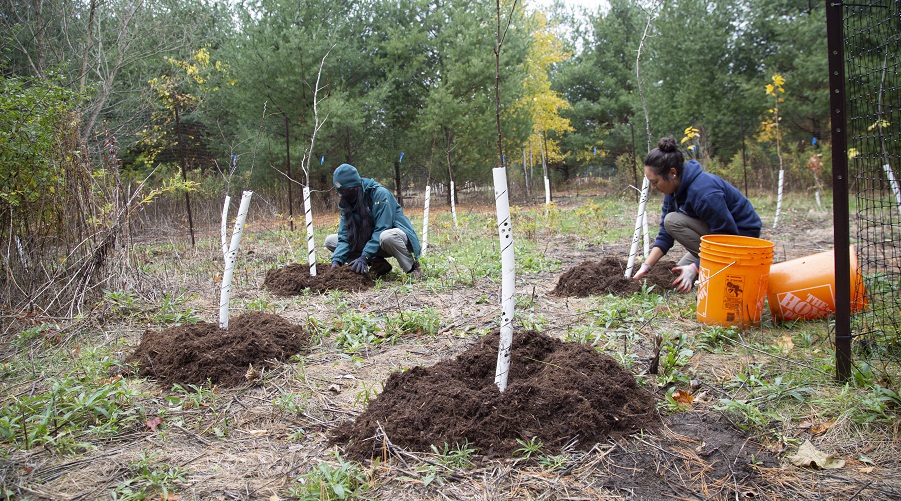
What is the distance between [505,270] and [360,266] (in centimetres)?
345

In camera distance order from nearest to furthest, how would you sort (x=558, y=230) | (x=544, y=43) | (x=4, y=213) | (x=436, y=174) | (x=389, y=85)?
(x=4, y=213)
(x=558, y=230)
(x=389, y=85)
(x=436, y=174)
(x=544, y=43)

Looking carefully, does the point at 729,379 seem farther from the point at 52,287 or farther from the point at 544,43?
the point at 544,43

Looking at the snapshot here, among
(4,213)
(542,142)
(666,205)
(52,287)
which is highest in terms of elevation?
(542,142)

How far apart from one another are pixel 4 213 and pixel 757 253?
5.68 meters

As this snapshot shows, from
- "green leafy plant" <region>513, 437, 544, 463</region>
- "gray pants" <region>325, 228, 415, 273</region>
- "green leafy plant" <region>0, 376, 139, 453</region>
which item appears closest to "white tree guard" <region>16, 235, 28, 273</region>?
"green leafy plant" <region>0, 376, 139, 453</region>

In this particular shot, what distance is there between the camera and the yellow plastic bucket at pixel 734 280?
3.46 metres

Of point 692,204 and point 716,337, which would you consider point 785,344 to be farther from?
point 692,204

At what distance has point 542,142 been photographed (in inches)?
921

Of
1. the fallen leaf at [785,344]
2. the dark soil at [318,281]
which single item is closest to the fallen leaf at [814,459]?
the fallen leaf at [785,344]

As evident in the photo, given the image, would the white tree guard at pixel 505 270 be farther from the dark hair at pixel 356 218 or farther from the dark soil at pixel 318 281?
the dark hair at pixel 356 218

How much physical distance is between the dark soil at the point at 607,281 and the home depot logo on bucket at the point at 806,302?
3.43 ft

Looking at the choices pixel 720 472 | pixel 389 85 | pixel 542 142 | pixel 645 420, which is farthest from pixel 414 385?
pixel 542 142

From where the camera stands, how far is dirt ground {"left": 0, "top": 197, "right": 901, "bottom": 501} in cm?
203

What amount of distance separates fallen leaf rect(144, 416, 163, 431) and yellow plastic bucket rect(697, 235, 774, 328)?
11.1 feet
